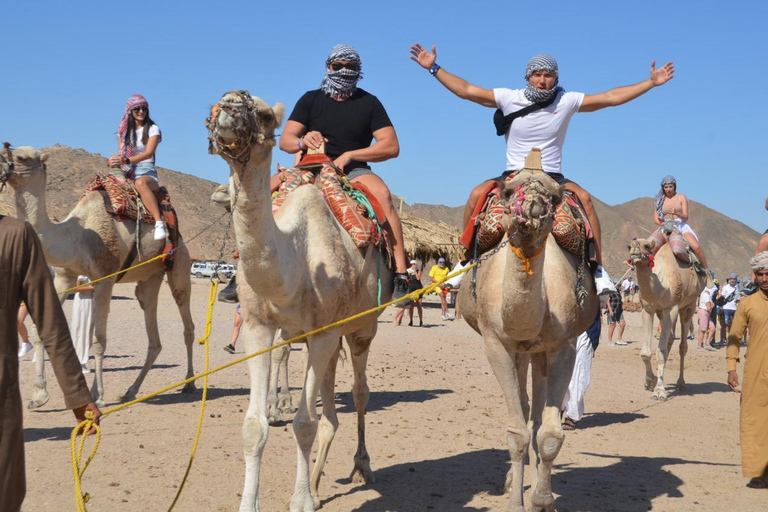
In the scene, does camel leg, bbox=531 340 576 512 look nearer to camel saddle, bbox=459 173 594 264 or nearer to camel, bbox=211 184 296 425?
camel saddle, bbox=459 173 594 264

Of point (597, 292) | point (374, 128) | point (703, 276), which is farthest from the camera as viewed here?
point (703, 276)

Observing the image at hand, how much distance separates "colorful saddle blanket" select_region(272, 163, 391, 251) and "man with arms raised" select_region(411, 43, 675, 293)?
3.03ft

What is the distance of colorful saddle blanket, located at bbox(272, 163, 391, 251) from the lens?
253 inches

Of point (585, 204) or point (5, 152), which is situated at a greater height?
point (5, 152)

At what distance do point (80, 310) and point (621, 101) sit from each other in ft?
32.4

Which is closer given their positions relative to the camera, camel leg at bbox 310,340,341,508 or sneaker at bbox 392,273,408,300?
camel leg at bbox 310,340,341,508

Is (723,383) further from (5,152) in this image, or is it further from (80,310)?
(5,152)

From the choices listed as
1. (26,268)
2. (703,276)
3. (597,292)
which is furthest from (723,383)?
(26,268)

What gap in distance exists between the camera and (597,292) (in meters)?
6.68

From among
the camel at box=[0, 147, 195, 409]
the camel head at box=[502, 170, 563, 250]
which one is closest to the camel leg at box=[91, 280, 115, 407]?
the camel at box=[0, 147, 195, 409]

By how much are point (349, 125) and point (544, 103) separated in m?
1.78

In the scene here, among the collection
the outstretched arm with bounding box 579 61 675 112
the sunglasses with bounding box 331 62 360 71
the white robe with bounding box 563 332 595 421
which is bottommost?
the white robe with bounding box 563 332 595 421

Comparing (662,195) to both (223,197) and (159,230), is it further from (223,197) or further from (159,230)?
(223,197)

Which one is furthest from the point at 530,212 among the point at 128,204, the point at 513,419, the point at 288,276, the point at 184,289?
the point at 184,289
